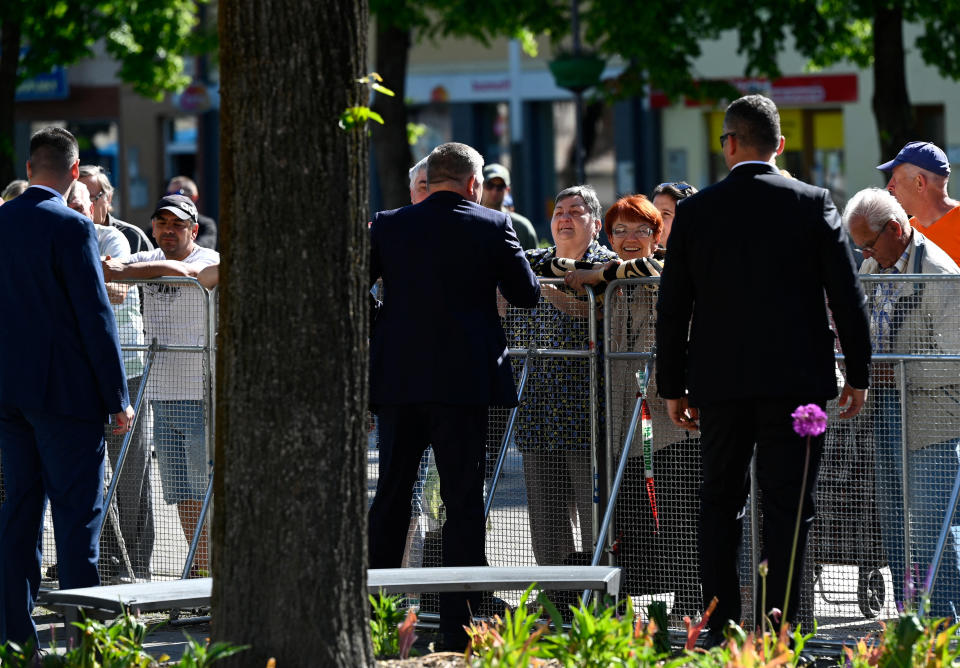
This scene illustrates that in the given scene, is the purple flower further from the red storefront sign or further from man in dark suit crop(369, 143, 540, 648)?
the red storefront sign

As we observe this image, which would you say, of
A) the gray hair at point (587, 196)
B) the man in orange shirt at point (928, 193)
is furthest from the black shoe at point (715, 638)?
the man in orange shirt at point (928, 193)

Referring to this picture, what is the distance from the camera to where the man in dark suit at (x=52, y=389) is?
5.97 meters

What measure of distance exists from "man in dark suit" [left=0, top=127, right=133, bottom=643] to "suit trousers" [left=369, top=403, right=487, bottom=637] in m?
1.08

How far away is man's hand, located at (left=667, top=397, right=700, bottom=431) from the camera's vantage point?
5.72 metres

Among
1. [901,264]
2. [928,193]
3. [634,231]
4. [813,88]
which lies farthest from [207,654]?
[813,88]

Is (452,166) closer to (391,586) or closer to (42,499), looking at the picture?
(391,586)


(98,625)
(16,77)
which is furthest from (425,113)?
(98,625)

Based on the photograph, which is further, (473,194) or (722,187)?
(473,194)

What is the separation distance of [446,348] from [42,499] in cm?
174

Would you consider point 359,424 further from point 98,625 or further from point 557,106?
point 557,106

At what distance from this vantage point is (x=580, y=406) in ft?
22.7

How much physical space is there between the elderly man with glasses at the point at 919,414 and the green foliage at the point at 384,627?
2238 millimetres

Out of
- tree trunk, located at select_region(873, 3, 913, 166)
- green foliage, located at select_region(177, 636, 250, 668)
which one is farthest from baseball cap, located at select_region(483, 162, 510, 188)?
tree trunk, located at select_region(873, 3, 913, 166)

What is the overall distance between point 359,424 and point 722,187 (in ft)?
5.78
